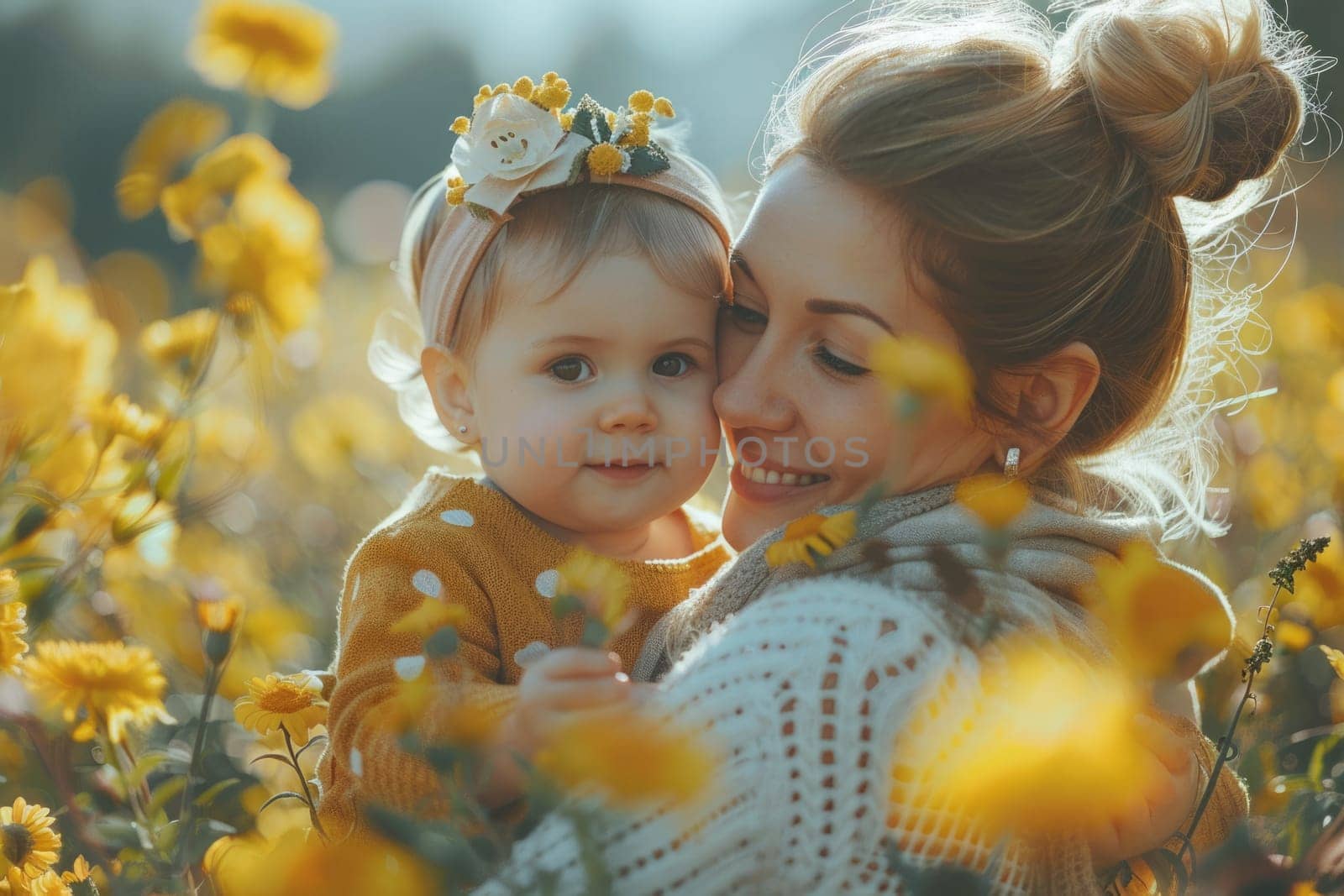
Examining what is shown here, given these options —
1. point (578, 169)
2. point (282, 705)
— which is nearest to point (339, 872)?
point (282, 705)

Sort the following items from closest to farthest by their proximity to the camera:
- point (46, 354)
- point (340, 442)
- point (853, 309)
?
point (46, 354) < point (853, 309) < point (340, 442)

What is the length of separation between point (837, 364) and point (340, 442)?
2.41m

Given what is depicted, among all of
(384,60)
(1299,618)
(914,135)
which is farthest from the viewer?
(384,60)

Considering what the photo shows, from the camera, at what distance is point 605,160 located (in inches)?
70.2

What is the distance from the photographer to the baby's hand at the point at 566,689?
1.18m

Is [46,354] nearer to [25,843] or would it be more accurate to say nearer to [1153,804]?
[25,843]

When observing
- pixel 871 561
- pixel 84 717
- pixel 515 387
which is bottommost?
pixel 84 717

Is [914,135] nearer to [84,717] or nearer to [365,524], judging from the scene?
[84,717]

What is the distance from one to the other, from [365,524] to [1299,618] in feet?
7.68

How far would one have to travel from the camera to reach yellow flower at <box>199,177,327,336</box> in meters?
1.68

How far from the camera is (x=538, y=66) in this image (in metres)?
8.02

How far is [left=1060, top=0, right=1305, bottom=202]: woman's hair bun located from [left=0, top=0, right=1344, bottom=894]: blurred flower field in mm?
483

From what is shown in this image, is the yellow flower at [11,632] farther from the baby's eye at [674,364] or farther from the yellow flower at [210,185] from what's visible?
the baby's eye at [674,364]

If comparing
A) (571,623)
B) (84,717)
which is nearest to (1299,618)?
(571,623)
